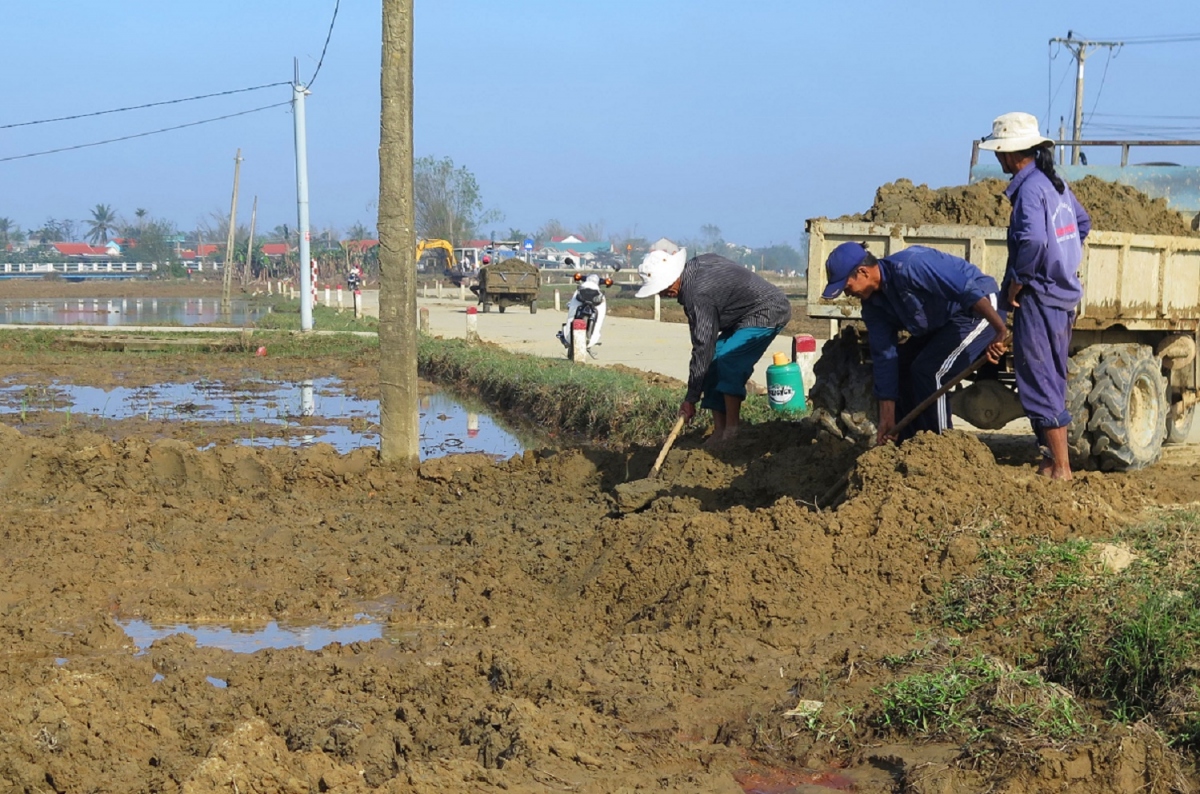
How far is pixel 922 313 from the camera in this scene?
6918 mm

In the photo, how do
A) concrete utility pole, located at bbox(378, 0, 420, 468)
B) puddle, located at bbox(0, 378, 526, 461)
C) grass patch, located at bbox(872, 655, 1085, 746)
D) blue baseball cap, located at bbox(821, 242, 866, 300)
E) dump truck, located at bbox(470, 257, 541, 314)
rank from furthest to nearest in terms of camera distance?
dump truck, located at bbox(470, 257, 541, 314) < puddle, located at bbox(0, 378, 526, 461) < concrete utility pole, located at bbox(378, 0, 420, 468) < blue baseball cap, located at bbox(821, 242, 866, 300) < grass patch, located at bbox(872, 655, 1085, 746)

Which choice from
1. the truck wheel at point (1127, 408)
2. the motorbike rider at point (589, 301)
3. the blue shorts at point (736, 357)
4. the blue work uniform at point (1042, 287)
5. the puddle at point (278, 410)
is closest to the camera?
the blue work uniform at point (1042, 287)

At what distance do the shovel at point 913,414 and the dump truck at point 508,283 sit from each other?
27.7 metres

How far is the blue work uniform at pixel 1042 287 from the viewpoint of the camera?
20.6 feet

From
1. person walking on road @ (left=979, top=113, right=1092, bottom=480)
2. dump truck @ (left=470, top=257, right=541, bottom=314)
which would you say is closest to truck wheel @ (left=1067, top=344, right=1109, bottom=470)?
person walking on road @ (left=979, top=113, right=1092, bottom=480)

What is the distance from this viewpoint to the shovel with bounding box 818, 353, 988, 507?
259 inches

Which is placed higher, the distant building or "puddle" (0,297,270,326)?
the distant building

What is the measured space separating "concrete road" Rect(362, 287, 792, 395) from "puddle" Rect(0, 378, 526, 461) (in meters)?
2.81

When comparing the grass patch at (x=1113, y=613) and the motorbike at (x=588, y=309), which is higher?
the motorbike at (x=588, y=309)

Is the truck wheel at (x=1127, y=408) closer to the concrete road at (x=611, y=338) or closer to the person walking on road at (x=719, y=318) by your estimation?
the person walking on road at (x=719, y=318)

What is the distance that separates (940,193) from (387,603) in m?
4.73

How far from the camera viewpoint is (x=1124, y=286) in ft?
26.7

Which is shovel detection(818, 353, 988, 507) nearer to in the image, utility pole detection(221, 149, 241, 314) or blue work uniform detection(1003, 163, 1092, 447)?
blue work uniform detection(1003, 163, 1092, 447)

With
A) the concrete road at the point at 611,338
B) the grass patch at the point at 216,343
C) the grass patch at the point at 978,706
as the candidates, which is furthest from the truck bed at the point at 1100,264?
the grass patch at the point at 216,343
